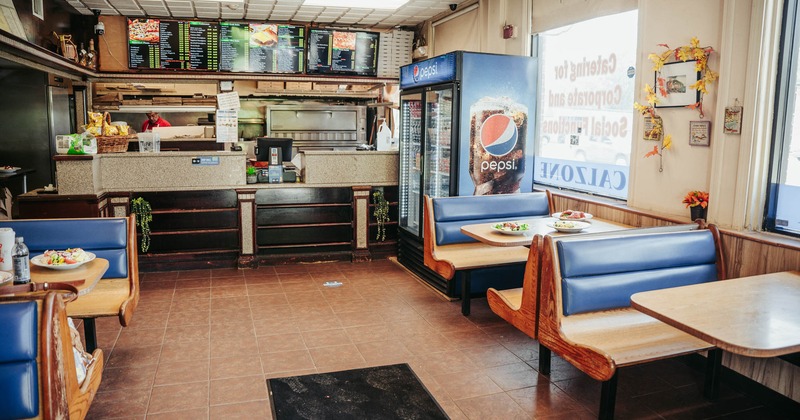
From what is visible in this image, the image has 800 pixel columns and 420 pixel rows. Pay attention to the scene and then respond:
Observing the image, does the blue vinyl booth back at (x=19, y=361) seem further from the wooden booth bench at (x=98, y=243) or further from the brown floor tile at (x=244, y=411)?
the wooden booth bench at (x=98, y=243)

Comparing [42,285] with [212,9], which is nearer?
[42,285]

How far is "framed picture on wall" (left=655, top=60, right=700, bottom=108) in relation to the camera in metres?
4.56

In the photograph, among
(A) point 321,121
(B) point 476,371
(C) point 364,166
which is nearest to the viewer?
(B) point 476,371

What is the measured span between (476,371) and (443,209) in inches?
72.7

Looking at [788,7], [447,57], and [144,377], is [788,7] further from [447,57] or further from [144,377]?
[144,377]

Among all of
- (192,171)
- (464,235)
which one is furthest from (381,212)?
(192,171)

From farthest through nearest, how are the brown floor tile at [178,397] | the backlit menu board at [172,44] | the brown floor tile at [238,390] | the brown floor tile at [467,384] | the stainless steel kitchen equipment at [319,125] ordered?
the stainless steel kitchen equipment at [319,125] < the backlit menu board at [172,44] < the brown floor tile at [467,384] < the brown floor tile at [238,390] < the brown floor tile at [178,397]

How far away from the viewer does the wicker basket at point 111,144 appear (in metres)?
6.80

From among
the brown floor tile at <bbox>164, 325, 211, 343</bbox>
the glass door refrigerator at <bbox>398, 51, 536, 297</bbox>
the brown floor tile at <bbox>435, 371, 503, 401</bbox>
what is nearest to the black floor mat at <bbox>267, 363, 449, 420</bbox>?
the brown floor tile at <bbox>435, 371, 503, 401</bbox>

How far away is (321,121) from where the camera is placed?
11438 mm

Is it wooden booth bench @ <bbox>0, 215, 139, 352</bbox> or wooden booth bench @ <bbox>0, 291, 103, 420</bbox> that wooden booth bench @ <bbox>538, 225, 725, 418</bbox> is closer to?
wooden booth bench @ <bbox>0, 291, 103, 420</bbox>

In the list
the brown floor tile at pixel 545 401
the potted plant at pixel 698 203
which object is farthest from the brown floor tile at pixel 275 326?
the potted plant at pixel 698 203

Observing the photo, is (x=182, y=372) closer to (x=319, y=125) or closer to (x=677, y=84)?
(x=677, y=84)

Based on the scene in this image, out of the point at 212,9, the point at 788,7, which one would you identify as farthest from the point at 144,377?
the point at 212,9
